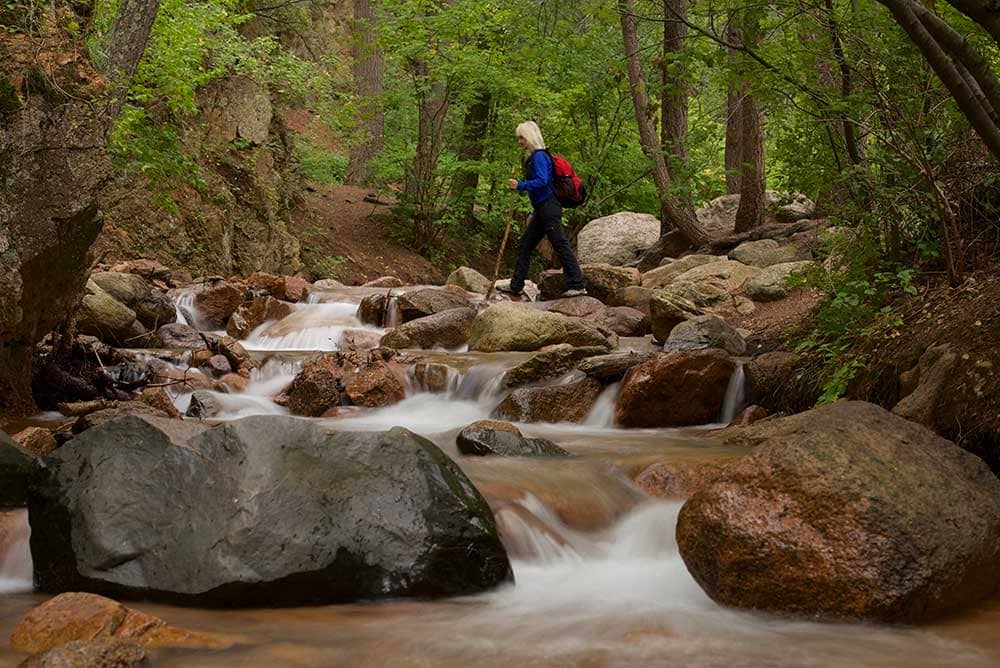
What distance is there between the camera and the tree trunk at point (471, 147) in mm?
20125

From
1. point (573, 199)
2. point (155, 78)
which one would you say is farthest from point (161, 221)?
point (573, 199)

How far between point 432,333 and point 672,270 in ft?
15.2

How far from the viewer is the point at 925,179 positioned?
640 centimetres

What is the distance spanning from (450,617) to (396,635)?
0.31m

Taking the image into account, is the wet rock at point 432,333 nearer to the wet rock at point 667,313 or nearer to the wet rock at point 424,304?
the wet rock at point 424,304

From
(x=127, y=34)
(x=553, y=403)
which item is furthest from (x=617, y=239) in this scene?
(x=127, y=34)

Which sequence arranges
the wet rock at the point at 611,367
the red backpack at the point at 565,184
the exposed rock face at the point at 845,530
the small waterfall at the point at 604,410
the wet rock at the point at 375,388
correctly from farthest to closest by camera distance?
1. the red backpack at the point at 565,184
2. the wet rock at the point at 375,388
3. the wet rock at the point at 611,367
4. the small waterfall at the point at 604,410
5. the exposed rock face at the point at 845,530

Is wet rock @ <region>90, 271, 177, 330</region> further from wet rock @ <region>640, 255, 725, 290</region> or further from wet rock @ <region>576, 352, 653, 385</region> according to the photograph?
wet rock @ <region>640, 255, 725, 290</region>

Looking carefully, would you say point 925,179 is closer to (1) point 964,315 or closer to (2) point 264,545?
(1) point 964,315

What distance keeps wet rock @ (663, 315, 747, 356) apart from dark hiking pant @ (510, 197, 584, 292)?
9.33 ft

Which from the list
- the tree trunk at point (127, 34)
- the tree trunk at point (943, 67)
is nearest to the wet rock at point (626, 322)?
the tree trunk at point (127, 34)

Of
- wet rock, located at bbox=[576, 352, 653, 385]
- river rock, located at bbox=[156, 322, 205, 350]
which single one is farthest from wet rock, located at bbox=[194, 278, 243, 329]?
wet rock, located at bbox=[576, 352, 653, 385]

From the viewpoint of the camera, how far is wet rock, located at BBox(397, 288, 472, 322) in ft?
40.4

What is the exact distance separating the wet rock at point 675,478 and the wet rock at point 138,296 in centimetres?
722
